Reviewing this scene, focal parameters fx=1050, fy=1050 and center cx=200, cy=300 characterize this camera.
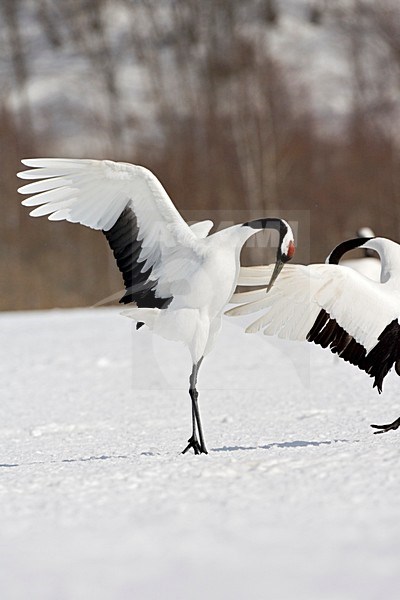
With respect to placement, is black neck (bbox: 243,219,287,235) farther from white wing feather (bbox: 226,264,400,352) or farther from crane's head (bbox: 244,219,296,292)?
white wing feather (bbox: 226,264,400,352)

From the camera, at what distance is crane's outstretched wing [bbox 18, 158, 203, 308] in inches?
225

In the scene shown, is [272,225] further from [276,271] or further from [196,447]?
[196,447]

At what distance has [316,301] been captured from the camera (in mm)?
5844

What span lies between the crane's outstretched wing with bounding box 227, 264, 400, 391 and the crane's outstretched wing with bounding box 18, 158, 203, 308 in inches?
15.6

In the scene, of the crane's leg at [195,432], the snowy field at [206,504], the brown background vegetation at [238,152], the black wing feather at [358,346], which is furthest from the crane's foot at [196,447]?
the brown background vegetation at [238,152]

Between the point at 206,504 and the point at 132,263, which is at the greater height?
the point at 132,263

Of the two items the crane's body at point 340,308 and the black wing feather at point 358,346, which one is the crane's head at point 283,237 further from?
→ the black wing feather at point 358,346

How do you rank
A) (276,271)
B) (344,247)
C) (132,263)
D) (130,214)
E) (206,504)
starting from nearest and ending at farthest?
(206,504) < (276,271) < (130,214) < (132,263) < (344,247)

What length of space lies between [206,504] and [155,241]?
7.26ft

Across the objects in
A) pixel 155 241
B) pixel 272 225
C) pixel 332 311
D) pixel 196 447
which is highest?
pixel 272 225

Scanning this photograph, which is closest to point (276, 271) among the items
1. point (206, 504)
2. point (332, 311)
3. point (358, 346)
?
point (332, 311)

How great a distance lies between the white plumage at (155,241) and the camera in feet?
18.5

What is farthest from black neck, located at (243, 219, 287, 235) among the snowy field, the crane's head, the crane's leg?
the snowy field

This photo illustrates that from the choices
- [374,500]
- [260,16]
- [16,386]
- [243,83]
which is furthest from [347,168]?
[374,500]
